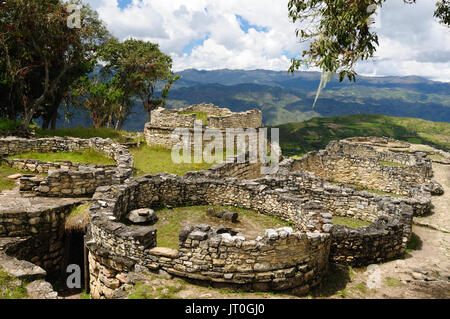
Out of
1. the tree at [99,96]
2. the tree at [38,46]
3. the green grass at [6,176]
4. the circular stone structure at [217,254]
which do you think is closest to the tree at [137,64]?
the tree at [99,96]

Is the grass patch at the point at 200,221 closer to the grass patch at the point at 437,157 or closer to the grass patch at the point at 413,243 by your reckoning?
the grass patch at the point at 413,243

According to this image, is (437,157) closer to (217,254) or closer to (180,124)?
(180,124)

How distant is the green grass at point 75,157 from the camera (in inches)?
734

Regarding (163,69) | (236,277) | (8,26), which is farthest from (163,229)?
(163,69)

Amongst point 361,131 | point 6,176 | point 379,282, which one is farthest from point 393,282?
point 361,131

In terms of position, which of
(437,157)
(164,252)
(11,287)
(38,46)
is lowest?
(11,287)

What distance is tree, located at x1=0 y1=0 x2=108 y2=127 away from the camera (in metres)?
22.4

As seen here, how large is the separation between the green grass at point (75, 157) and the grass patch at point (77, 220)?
694 centimetres

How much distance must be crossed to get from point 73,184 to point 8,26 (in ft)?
52.6

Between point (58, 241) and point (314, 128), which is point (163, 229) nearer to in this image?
point (58, 241)

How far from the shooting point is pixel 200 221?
11750 millimetres

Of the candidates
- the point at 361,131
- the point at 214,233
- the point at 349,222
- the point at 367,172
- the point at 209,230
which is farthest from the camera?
the point at 361,131

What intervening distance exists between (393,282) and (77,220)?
35.6ft
